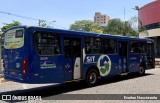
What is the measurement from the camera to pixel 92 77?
50.2 feet

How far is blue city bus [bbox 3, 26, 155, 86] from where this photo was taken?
11.9 metres

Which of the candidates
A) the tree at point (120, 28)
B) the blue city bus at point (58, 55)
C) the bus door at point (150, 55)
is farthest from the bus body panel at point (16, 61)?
the tree at point (120, 28)

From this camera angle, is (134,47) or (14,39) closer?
(14,39)

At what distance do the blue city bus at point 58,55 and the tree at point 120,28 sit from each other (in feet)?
135

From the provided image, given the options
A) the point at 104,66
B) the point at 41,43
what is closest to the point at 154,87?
the point at 104,66

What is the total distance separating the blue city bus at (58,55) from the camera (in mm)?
11883

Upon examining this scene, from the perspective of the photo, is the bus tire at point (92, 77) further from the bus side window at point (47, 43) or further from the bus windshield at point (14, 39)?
the bus windshield at point (14, 39)

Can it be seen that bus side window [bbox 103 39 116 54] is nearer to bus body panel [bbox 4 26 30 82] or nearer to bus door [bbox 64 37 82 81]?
bus door [bbox 64 37 82 81]

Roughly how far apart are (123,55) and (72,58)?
17.2ft

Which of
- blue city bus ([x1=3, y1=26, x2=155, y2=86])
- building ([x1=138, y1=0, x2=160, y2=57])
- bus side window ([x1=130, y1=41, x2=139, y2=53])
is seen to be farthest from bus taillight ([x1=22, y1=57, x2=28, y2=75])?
building ([x1=138, y1=0, x2=160, y2=57])

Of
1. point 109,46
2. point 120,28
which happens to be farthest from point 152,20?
point 109,46

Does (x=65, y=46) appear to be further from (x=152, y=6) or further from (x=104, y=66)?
(x=152, y=6)

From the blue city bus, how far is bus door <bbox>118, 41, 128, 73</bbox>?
2.3 inches

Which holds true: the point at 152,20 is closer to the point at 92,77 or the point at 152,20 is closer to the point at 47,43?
the point at 92,77
